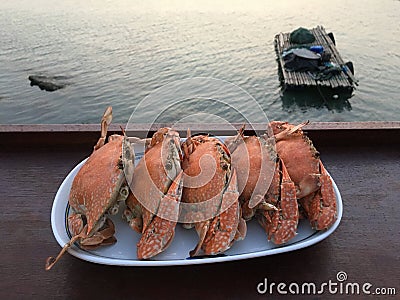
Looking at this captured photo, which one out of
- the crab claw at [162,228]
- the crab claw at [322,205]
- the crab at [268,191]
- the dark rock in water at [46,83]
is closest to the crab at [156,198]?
the crab claw at [162,228]

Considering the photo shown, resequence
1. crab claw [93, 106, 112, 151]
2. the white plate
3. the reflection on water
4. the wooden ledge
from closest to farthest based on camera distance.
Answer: the white plate → crab claw [93, 106, 112, 151] → the wooden ledge → the reflection on water

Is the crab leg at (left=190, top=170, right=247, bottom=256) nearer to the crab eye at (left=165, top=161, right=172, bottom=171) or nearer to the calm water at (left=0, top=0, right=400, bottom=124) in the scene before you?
the crab eye at (left=165, top=161, right=172, bottom=171)

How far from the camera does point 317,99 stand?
10.7 feet

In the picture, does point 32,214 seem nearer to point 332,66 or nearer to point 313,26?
point 332,66

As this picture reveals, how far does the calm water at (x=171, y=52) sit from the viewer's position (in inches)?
119

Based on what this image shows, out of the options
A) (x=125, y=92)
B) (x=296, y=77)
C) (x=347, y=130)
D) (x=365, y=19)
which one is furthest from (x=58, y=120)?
(x=365, y=19)

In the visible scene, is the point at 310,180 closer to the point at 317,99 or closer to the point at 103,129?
the point at 103,129

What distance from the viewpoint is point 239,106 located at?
2.09 metres

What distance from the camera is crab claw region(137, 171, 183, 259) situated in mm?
610

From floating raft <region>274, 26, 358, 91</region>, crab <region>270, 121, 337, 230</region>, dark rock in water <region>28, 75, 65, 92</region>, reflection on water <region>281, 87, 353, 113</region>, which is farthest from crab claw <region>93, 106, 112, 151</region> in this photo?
floating raft <region>274, 26, 358, 91</region>

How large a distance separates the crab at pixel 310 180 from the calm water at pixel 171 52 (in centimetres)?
192

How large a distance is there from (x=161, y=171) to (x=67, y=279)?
0.22 m

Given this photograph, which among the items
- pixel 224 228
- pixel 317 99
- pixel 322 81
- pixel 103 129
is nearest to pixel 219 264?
pixel 224 228

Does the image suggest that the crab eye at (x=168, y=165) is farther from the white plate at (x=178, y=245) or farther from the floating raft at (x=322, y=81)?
the floating raft at (x=322, y=81)
